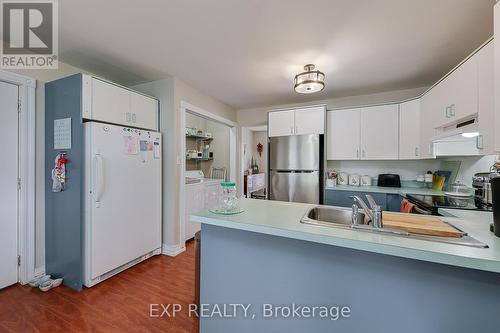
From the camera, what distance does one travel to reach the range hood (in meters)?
1.79

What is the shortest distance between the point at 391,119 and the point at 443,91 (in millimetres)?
926

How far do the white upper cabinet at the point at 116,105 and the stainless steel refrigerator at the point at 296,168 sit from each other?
1901 millimetres

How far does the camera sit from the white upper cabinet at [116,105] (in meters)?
2.05

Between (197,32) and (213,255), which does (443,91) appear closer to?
(197,32)

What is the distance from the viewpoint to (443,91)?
212cm

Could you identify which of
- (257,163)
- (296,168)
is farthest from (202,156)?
(257,163)

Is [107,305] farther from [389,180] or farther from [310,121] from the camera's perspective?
[389,180]

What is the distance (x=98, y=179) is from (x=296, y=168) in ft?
8.50

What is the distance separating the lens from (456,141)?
2.43 metres

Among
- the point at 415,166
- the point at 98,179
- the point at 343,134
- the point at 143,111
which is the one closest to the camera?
the point at 98,179

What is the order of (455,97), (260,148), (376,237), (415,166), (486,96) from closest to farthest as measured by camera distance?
(376,237) < (486,96) < (455,97) < (415,166) < (260,148)

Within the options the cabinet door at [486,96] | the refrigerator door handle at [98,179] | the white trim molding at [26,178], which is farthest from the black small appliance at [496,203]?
the white trim molding at [26,178]

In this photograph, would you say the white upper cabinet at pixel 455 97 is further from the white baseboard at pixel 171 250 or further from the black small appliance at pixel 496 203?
the white baseboard at pixel 171 250

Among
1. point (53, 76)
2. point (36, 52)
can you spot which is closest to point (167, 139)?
point (53, 76)
